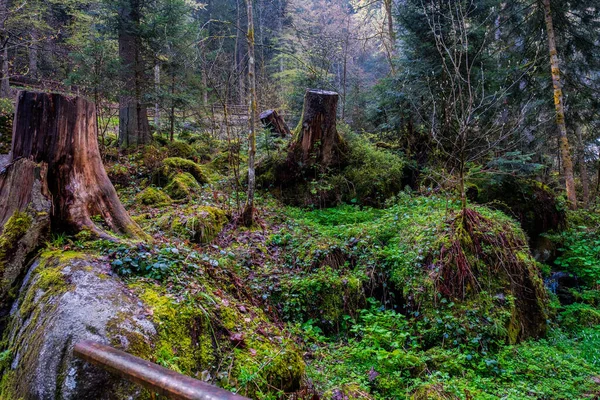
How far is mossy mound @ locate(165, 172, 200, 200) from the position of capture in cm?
744

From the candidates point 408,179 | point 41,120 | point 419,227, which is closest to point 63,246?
point 41,120

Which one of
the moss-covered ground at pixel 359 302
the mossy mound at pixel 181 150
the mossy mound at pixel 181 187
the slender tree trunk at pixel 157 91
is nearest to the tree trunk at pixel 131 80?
the slender tree trunk at pixel 157 91

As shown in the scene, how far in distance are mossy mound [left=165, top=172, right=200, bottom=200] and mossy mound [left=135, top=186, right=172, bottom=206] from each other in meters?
0.27

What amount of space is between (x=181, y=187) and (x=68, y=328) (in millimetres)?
5556

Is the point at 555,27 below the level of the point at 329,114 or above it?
above

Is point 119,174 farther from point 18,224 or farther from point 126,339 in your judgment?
point 126,339

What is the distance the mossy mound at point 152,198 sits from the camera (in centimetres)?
685

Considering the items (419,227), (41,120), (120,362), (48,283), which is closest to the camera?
(120,362)

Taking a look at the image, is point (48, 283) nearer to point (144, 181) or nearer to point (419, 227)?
point (419, 227)

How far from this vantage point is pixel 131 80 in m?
10.5

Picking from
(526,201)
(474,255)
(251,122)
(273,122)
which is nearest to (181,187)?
(251,122)

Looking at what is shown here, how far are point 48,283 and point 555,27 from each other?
1298 cm

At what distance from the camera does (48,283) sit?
2645mm

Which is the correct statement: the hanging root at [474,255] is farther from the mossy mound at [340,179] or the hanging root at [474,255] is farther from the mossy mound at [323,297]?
the mossy mound at [340,179]
